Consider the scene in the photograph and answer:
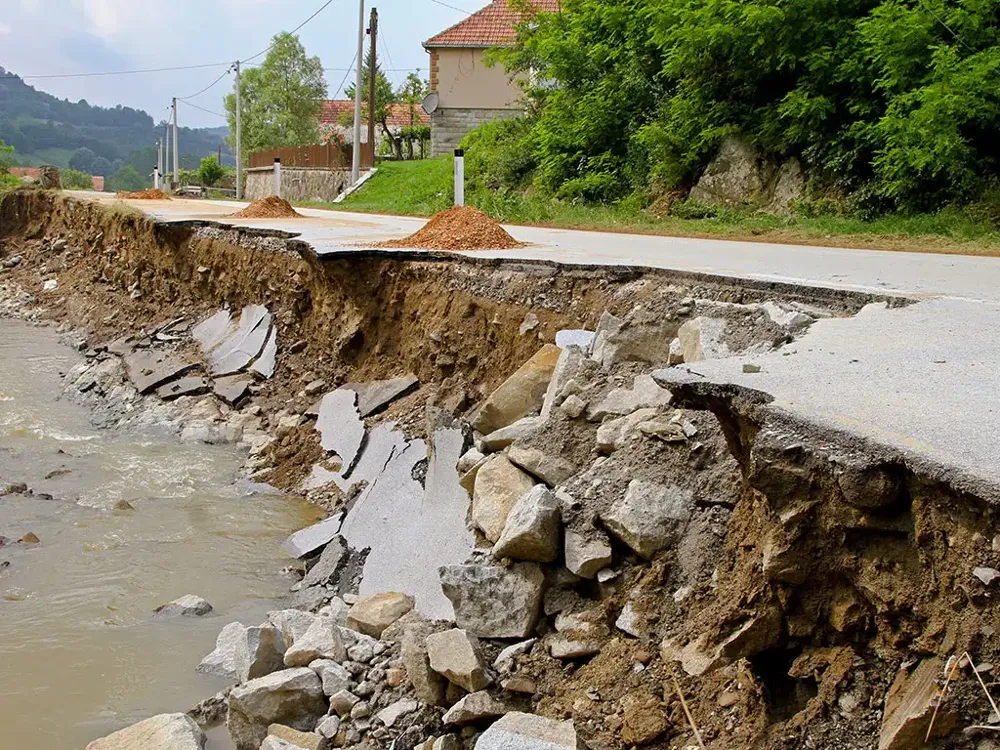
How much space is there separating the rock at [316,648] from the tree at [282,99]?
55.6m

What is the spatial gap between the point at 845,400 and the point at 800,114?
11.8 metres

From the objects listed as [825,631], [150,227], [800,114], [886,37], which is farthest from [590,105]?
[825,631]

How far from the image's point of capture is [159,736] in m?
4.11

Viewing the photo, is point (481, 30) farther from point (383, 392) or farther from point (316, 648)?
point (316, 648)

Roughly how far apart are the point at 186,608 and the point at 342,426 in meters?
2.92

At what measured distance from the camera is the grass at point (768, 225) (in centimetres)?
1053

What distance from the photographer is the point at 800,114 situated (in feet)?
46.0

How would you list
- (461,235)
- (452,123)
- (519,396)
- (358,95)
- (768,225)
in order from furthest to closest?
(452,123)
(358,95)
(768,225)
(461,235)
(519,396)

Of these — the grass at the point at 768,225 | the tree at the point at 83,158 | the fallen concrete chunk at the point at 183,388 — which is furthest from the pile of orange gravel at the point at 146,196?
the tree at the point at 83,158

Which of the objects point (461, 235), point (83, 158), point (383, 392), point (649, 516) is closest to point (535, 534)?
point (649, 516)

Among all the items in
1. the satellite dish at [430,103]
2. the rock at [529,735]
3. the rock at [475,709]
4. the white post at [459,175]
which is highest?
the satellite dish at [430,103]

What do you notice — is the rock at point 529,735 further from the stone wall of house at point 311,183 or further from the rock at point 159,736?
the stone wall of house at point 311,183

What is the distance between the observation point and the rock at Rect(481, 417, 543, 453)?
5.48 metres

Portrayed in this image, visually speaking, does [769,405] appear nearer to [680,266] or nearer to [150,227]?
[680,266]
